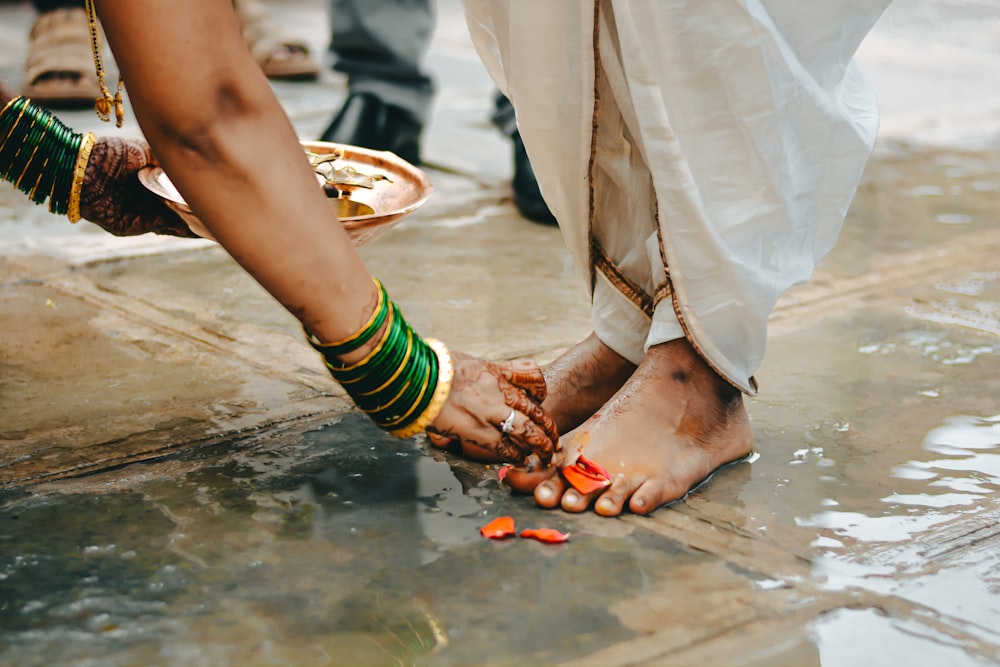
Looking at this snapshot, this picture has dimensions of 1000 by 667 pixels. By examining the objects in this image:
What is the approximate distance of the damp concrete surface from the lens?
1.03 metres

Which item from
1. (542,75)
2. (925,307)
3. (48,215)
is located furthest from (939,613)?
(48,215)

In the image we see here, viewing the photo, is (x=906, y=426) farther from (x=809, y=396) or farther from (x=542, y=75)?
(x=542, y=75)

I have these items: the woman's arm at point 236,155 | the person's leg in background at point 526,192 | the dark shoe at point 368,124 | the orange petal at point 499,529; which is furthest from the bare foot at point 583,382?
the dark shoe at point 368,124

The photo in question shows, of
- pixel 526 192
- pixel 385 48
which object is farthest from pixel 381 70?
pixel 526 192

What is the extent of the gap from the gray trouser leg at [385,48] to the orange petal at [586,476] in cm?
170

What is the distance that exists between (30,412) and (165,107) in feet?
2.09

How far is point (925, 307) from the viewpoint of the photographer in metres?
2.01

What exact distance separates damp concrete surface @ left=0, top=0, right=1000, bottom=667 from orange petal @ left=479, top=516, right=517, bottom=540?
17 mm

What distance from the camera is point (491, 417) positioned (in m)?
1.26

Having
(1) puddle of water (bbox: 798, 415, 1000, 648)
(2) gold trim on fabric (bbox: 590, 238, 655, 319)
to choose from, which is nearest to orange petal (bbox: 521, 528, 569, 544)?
(1) puddle of water (bbox: 798, 415, 1000, 648)

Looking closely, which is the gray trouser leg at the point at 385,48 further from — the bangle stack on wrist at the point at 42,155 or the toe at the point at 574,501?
the toe at the point at 574,501

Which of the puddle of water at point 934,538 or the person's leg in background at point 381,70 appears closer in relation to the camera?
the puddle of water at point 934,538

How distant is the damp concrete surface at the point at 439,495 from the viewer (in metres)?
1.03

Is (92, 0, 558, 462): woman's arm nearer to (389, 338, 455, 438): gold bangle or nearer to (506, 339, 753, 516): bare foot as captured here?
(389, 338, 455, 438): gold bangle
